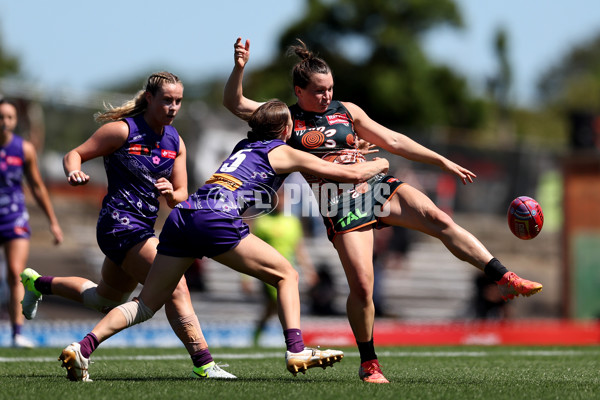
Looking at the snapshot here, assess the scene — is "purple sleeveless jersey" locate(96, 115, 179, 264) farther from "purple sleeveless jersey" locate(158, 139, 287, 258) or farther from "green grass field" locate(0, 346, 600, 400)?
"green grass field" locate(0, 346, 600, 400)

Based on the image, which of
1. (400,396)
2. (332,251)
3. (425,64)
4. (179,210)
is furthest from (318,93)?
(425,64)

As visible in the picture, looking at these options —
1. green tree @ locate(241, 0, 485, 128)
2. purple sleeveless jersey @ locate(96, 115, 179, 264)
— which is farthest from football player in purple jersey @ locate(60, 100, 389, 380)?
green tree @ locate(241, 0, 485, 128)

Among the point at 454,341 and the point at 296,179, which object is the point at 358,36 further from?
the point at 454,341

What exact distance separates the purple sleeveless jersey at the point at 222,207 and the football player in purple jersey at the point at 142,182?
18.2 inches

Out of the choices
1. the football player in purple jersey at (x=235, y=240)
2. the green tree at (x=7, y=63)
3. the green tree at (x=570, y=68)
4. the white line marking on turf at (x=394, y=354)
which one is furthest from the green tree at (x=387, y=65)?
the green tree at (x=570, y=68)

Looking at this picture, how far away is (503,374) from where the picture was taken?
650 cm

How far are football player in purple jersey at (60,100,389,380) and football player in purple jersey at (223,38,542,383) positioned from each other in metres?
0.43

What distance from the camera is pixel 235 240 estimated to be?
17.9ft

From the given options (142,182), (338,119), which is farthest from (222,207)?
(338,119)

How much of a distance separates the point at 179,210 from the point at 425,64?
3818 cm

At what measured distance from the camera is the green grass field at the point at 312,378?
4953 mm

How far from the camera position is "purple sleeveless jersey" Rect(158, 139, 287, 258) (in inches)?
213

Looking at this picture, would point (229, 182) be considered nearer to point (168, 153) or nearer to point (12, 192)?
point (168, 153)

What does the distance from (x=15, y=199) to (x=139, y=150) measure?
3568 mm
